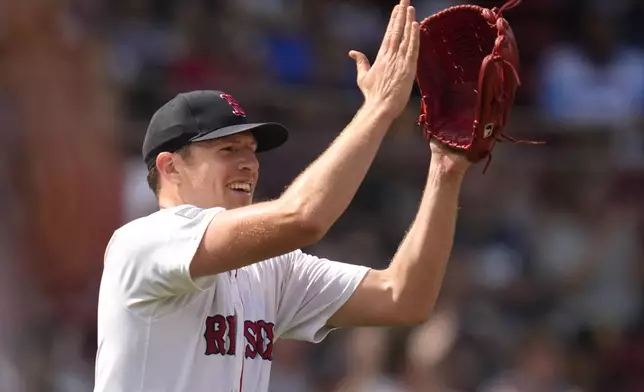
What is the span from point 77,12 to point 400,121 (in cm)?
250

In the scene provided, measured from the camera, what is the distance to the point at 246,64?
10.0 m

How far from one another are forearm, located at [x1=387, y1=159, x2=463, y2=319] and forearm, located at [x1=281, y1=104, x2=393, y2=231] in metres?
0.64

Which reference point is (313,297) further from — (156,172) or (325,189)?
(325,189)

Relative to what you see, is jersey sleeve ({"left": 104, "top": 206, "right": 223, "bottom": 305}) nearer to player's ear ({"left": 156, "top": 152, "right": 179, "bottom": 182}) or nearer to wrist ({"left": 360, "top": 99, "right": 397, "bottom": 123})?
player's ear ({"left": 156, "top": 152, "right": 179, "bottom": 182})

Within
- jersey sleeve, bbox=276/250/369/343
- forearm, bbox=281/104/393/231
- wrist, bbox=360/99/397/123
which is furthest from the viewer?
jersey sleeve, bbox=276/250/369/343

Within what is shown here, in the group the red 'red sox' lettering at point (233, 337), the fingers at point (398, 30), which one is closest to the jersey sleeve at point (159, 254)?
the red 'red sox' lettering at point (233, 337)

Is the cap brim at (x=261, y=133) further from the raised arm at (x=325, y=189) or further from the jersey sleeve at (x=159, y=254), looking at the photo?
the raised arm at (x=325, y=189)

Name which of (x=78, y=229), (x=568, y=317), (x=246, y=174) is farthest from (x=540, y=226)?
(x=246, y=174)

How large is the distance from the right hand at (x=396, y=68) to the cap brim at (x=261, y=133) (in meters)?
0.58

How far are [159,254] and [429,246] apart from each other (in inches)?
34.7

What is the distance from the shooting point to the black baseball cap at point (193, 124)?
4043mm

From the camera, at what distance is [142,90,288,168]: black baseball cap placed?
13.3 ft

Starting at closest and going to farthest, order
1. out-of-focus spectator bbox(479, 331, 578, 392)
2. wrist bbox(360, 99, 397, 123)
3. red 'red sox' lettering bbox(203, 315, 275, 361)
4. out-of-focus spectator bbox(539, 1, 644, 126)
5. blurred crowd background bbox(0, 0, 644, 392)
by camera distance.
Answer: wrist bbox(360, 99, 397, 123) → red 'red sox' lettering bbox(203, 315, 275, 361) → out-of-focus spectator bbox(479, 331, 578, 392) → blurred crowd background bbox(0, 0, 644, 392) → out-of-focus spectator bbox(539, 1, 644, 126)

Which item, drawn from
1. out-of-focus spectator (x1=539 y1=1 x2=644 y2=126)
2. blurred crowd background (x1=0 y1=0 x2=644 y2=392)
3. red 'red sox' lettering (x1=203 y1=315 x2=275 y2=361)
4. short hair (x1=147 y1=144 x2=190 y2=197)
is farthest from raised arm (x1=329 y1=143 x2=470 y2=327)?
out-of-focus spectator (x1=539 y1=1 x2=644 y2=126)
